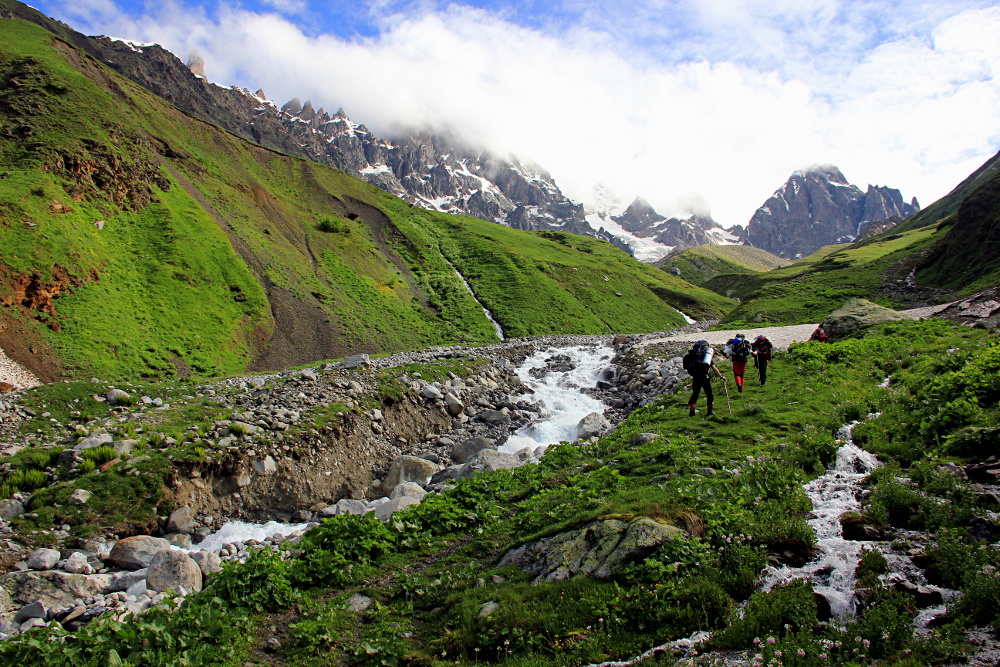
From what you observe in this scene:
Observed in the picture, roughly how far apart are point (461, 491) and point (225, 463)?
33.8 ft

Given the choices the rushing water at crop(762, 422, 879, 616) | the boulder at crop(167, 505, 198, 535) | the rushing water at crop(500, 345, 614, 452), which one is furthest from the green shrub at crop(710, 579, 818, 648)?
the boulder at crop(167, 505, 198, 535)

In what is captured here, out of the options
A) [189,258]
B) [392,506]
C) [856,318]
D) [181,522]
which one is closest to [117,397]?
[181,522]

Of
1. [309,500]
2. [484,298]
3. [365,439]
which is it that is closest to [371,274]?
[484,298]

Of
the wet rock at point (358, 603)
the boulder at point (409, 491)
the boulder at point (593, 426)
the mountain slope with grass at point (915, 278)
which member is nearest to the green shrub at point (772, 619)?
the wet rock at point (358, 603)

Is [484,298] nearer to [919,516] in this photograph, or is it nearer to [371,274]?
[371,274]

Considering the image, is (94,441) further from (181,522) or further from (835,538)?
(835,538)

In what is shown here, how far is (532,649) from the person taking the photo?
22.5 ft

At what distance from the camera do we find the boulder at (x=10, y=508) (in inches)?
542

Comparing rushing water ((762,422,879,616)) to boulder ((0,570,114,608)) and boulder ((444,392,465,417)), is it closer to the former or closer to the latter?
boulder ((0,570,114,608))

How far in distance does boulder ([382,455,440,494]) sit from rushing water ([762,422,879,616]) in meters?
15.4

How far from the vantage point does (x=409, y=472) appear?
21.8 metres

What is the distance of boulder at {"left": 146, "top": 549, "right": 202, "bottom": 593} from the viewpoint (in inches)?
431

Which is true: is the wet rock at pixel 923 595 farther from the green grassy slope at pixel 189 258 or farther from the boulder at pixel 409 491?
the green grassy slope at pixel 189 258

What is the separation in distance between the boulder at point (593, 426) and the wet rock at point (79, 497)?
19.1m
